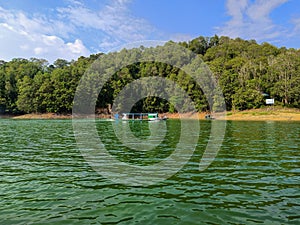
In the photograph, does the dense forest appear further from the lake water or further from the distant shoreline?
the lake water

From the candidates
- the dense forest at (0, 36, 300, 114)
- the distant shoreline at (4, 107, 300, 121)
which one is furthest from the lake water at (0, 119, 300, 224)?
the dense forest at (0, 36, 300, 114)

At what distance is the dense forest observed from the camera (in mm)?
104125

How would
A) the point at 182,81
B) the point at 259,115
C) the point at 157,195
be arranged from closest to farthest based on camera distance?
the point at 157,195 < the point at 259,115 < the point at 182,81

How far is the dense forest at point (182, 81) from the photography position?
342 ft

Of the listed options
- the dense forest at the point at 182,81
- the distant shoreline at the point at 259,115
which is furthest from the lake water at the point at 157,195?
the dense forest at the point at 182,81

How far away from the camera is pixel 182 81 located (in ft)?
405

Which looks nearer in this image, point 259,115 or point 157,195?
point 157,195

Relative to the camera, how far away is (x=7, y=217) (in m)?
9.48

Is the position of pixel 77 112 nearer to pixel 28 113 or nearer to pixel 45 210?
pixel 28 113

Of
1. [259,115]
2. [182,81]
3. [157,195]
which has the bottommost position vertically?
[157,195]

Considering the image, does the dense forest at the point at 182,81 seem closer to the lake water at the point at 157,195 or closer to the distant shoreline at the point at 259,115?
the distant shoreline at the point at 259,115

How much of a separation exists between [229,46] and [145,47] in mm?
45544

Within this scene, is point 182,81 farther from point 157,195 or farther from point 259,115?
point 157,195

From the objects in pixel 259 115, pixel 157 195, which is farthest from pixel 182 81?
pixel 157 195
